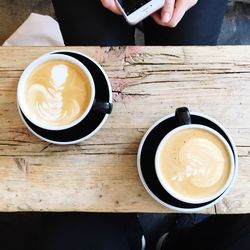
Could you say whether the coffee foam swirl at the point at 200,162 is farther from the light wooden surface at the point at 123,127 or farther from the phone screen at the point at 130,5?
the phone screen at the point at 130,5

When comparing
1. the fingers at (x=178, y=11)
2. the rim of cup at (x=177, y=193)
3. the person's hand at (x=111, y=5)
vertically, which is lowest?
the rim of cup at (x=177, y=193)

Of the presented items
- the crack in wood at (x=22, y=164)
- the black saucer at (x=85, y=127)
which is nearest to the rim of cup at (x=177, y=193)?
the black saucer at (x=85, y=127)

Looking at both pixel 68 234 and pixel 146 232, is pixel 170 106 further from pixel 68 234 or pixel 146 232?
pixel 146 232

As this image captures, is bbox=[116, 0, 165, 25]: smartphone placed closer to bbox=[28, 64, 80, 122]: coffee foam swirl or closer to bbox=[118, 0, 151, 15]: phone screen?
bbox=[118, 0, 151, 15]: phone screen

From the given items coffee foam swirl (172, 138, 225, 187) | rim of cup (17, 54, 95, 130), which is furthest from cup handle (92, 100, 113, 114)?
coffee foam swirl (172, 138, 225, 187)

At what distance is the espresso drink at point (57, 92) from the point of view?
69cm

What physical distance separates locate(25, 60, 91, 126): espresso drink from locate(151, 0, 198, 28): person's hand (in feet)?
0.70

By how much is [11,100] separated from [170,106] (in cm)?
26

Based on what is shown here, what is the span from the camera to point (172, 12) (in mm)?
833

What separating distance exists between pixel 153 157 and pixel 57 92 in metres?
0.17

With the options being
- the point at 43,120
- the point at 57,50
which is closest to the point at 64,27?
the point at 57,50

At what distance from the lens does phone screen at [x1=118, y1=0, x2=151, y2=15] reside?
2.61 ft

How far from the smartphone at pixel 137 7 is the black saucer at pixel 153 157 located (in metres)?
0.20

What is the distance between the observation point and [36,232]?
120cm
